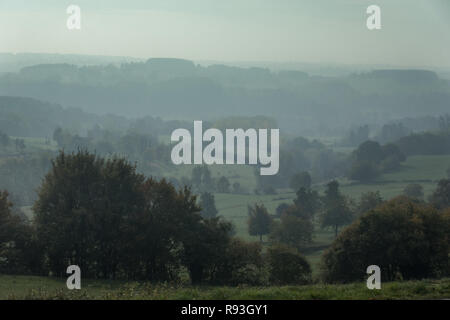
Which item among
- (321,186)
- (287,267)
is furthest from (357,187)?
(287,267)

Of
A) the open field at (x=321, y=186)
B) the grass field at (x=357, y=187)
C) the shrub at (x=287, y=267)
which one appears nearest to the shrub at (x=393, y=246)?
the shrub at (x=287, y=267)

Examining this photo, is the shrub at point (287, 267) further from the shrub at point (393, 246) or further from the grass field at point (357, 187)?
the grass field at point (357, 187)

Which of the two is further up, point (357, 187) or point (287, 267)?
point (357, 187)

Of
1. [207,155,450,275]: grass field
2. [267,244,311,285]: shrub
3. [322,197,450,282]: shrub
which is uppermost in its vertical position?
[207,155,450,275]: grass field

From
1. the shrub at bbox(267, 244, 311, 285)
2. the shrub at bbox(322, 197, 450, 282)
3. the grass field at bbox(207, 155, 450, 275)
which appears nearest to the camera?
the shrub at bbox(322, 197, 450, 282)

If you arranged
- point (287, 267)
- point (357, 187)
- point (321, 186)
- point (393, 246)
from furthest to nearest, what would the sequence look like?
point (321, 186), point (357, 187), point (287, 267), point (393, 246)

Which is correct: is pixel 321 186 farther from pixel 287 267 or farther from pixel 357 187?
pixel 287 267

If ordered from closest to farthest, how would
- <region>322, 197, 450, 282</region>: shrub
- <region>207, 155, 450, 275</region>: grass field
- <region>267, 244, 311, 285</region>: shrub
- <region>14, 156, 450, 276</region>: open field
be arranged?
<region>322, 197, 450, 282</region>: shrub
<region>267, 244, 311, 285</region>: shrub
<region>14, 156, 450, 276</region>: open field
<region>207, 155, 450, 275</region>: grass field

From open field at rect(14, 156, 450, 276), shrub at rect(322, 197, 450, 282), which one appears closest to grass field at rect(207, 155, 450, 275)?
open field at rect(14, 156, 450, 276)

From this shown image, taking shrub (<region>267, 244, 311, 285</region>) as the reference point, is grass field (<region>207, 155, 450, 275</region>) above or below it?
above

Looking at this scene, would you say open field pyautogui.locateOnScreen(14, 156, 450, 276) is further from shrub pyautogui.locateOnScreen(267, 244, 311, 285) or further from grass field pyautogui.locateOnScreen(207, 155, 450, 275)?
shrub pyautogui.locateOnScreen(267, 244, 311, 285)

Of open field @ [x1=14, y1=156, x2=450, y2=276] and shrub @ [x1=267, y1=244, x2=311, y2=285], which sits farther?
open field @ [x1=14, y1=156, x2=450, y2=276]

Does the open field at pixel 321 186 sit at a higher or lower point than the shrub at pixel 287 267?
higher
